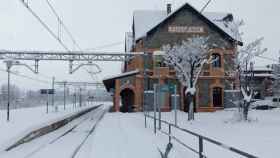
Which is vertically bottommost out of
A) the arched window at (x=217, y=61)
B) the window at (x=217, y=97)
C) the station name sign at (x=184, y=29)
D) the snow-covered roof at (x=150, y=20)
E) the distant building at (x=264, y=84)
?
the window at (x=217, y=97)

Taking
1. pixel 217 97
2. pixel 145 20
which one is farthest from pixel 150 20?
pixel 217 97

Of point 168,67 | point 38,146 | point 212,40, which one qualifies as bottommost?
point 38,146

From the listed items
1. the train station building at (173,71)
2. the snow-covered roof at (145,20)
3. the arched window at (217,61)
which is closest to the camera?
the train station building at (173,71)

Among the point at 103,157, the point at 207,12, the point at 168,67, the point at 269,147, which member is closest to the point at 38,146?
the point at 103,157

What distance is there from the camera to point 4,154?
16.5 meters

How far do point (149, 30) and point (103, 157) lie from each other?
34.5 metres

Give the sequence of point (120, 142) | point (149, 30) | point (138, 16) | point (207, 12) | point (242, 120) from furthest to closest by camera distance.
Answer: point (207, 12) → point (138, 16) → point (149, 30) → point (242, 120) → point (120, 142)

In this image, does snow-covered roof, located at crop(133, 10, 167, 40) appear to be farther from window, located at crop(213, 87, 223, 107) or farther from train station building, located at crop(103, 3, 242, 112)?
window, located at crop(213, 87, 223, 107)

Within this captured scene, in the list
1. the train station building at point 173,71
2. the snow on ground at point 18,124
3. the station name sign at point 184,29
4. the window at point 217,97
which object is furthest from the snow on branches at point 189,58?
the window at point 217,97

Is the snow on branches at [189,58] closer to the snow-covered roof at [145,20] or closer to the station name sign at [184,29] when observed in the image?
the station name sign at [184,29]

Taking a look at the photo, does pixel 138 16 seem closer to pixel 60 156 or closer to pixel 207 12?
pixel 207 12

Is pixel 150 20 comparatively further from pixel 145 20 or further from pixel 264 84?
pixel 264 84

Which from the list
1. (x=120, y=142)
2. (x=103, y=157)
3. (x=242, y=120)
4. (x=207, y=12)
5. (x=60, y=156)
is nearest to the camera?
(x=103, y=157)

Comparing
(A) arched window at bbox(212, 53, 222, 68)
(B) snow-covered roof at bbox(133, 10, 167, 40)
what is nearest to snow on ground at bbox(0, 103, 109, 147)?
(B) snow-covered roof at bbox(133, 10, 167, 40)
